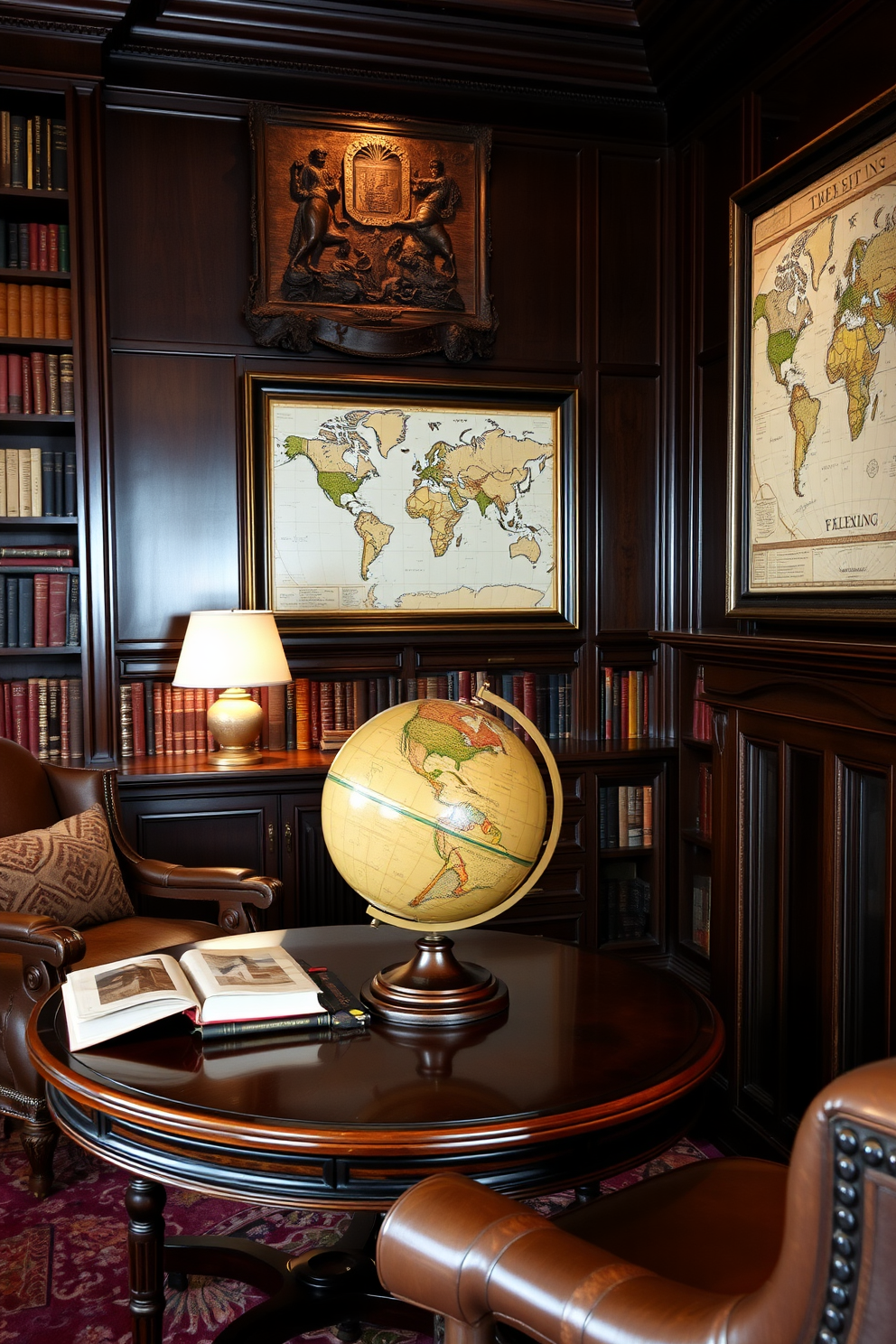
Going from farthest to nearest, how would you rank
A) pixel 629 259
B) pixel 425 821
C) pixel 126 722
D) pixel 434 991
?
pixel 629 259
pixel 126 722
pixel 434 991
pixel 425 821

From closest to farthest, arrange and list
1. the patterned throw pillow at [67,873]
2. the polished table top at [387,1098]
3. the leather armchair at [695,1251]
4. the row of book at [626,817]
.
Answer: the leather armchair at [695,1251], the polished table top at [387,1098], the patterned throw pillow at [67,873], the row of book at [626,817]

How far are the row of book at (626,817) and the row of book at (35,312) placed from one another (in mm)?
2714

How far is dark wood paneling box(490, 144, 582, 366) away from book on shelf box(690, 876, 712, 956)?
222 centimetres

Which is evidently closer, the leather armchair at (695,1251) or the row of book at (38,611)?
the leather armchair at (695,1251)

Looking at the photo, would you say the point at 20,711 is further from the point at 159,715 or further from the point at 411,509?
the point at 411,509

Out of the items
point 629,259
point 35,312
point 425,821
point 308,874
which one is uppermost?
point 629,259

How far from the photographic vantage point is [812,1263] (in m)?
0.93

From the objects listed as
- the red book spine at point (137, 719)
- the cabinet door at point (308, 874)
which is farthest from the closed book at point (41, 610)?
the cabinet door at point (308, 874)

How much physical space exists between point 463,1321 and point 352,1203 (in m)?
0.29

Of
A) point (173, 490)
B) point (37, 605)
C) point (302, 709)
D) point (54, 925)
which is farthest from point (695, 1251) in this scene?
point (173, 490)

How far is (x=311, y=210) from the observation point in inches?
171

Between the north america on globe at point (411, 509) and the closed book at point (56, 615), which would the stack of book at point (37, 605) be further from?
the north america on globe at point (411, 509)

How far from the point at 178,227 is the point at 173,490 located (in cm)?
100

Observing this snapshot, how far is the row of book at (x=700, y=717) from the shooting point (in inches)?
178
